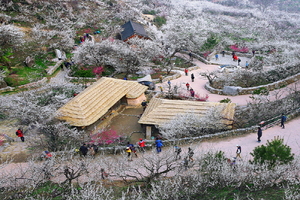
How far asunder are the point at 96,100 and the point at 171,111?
6.33 meters

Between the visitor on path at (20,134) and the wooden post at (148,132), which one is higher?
the visitor on path at (20,134)

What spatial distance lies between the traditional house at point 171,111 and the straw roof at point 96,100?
12.0 ft

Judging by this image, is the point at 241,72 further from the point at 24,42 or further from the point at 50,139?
the point at 24,42

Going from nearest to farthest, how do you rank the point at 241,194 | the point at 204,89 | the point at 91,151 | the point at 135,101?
the point at 241,194 < the point at 91,151 < the point at 135,101 < the point at 204,89

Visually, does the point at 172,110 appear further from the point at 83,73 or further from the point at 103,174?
the point at 83,73

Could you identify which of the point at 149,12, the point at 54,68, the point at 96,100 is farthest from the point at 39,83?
the point at 149,12

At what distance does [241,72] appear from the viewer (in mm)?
28859

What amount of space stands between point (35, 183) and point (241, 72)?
2342cm

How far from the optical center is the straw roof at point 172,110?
19.4 m

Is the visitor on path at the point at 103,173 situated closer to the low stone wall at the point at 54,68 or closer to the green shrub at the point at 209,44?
the low stone wall at the point at 54,68

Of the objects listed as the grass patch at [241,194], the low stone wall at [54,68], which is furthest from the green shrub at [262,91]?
the low stone wall at [54,68]

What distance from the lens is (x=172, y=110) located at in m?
20.1

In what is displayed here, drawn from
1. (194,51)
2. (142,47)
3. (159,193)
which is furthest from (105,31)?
(159,193)

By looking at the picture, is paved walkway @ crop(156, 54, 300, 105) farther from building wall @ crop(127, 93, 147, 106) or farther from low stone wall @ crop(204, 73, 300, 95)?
building wall @ crop(127, 93, 147, 106)
